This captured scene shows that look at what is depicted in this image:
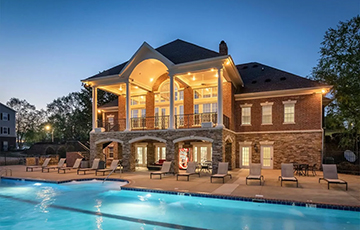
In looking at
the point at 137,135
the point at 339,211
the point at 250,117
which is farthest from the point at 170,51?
the point at 339,211

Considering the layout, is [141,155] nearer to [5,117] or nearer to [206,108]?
[206,108]

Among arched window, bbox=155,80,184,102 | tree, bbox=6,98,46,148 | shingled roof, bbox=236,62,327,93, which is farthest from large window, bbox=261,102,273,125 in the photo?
tree, bbox=6,98,46,148

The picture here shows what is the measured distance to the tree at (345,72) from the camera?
19.3 m

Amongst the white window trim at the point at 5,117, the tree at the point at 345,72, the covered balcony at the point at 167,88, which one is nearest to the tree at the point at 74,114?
the white window trim at the point at 5,117

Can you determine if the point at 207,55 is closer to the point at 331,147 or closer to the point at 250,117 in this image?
the point at 250,117

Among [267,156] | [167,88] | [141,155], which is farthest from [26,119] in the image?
[267,156]

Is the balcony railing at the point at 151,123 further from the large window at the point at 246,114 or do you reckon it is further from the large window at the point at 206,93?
the large window at the point at 246,114

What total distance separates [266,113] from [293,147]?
344 centimetres

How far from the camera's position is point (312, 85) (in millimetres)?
17875

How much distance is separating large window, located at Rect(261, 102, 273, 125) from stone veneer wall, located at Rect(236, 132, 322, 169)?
110 centimetres

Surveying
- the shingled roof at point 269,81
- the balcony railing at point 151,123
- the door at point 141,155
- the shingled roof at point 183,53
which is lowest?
the door at point 141,155

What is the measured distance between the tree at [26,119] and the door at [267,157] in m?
60.4

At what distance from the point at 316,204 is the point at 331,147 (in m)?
17.4

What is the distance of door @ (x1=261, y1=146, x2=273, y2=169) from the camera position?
749 inches
